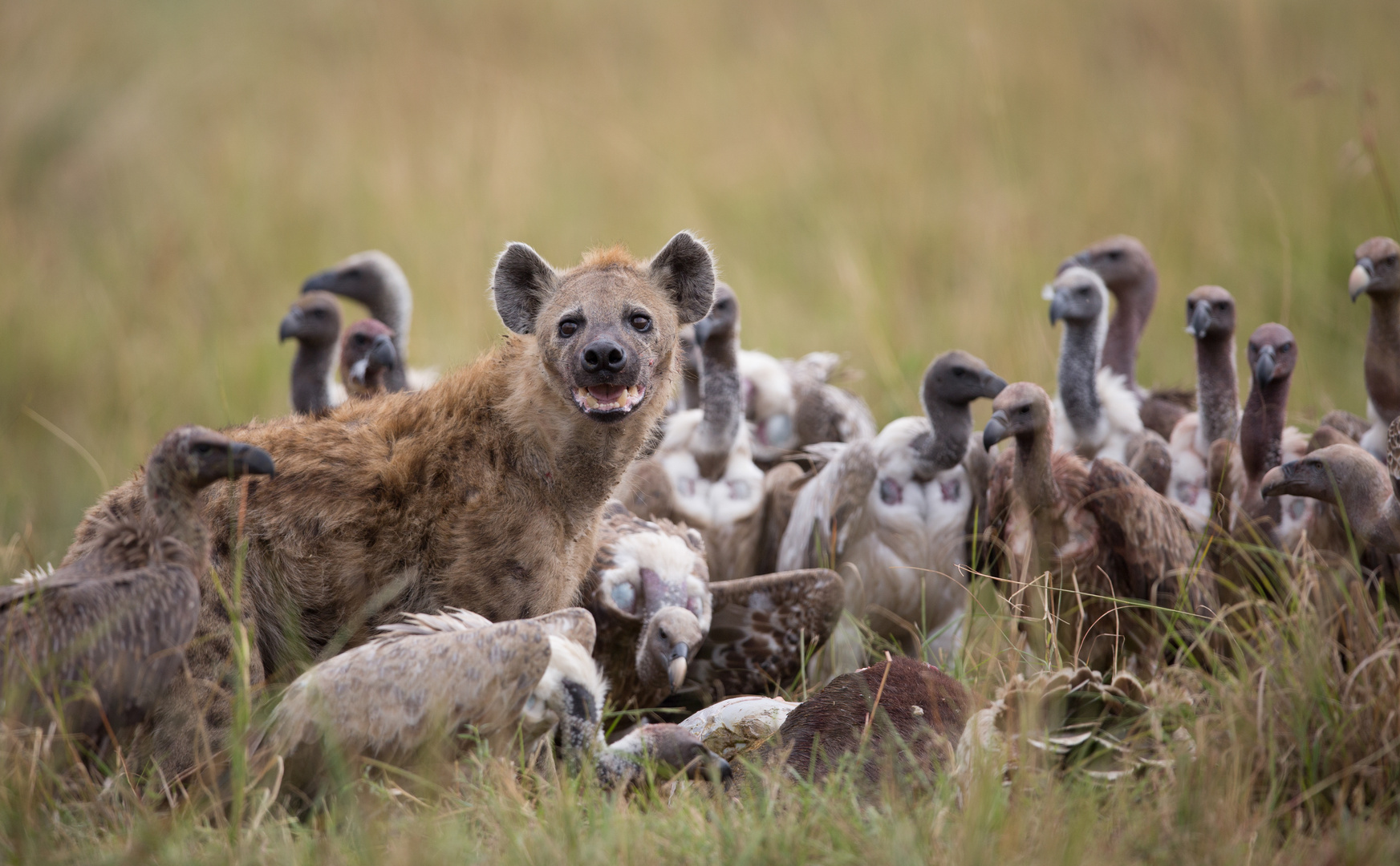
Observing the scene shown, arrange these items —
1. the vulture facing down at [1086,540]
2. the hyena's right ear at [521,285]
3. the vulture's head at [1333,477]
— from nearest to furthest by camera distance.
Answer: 1. the vulture's head at [1333,477]
2. the hyena's right ear at [521,285]
3. the vulture facing down at [1086,540]

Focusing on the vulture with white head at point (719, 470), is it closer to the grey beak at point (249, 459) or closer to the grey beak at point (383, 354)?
the grey beak at point (383, 354)

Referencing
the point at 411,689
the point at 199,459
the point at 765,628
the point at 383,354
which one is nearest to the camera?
the point at 199,459

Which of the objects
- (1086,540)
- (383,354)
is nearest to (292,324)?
(383,354)

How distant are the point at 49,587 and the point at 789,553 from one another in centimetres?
361

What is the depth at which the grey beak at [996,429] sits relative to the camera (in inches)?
208

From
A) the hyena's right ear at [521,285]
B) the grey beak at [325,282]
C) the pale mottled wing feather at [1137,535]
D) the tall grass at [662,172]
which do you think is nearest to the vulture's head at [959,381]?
the pale mottled wing feather at [1137,535]

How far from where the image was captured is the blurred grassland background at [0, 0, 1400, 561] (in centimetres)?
1030

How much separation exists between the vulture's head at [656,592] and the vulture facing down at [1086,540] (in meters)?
1.31

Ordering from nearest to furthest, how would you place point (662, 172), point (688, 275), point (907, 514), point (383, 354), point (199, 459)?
point (199, 459) → point (688, 275) → point (907, 514) → point (383, 354) → point (662, 172)

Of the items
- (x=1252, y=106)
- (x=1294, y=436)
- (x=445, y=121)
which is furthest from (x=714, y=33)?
(x=1294, y=436)

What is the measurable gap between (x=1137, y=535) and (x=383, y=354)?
3748mm

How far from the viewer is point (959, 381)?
600 centimetres

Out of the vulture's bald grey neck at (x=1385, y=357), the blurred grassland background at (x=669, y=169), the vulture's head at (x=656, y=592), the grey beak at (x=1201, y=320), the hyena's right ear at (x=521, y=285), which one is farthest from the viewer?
the blurred grassland background at (x=669, y=169)

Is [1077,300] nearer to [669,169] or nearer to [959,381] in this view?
[959,381]
